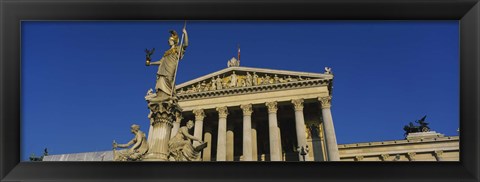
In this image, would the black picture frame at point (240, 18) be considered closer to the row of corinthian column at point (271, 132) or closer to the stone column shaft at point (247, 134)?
the row of corinthian column at point (271, 132)

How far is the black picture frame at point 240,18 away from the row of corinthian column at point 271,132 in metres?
19.8

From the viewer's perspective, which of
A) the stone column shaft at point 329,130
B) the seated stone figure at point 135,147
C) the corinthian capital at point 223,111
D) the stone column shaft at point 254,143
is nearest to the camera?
the seated stone figure at point 135,147

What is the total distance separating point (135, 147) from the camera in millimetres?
6699

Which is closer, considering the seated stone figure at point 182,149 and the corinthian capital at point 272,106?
the seated stone figure at point 182,149

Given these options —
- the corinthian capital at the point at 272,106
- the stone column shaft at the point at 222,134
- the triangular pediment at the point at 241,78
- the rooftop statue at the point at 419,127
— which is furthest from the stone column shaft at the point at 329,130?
the rooftop statue at the point at 419,127

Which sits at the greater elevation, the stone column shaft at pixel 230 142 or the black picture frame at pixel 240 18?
the black picture frame at pixel 240 18

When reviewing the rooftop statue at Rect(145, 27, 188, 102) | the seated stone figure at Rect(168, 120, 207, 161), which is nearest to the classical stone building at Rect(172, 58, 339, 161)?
Answer: the seated stone figure at Rect(168, 120, 207, 161)

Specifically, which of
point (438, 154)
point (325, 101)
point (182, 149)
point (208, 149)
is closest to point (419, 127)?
point (438, 154)

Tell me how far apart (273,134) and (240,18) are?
21.8m

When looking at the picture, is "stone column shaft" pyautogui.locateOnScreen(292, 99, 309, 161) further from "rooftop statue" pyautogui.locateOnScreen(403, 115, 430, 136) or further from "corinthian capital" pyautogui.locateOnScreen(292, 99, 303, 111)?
"rooftop statue" pyautogui.locateOnScreen(403, 115, 430, 136)

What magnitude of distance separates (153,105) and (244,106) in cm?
2075

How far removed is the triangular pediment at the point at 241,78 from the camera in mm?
27952

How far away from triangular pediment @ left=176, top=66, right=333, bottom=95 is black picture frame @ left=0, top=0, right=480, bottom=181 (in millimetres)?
23990
